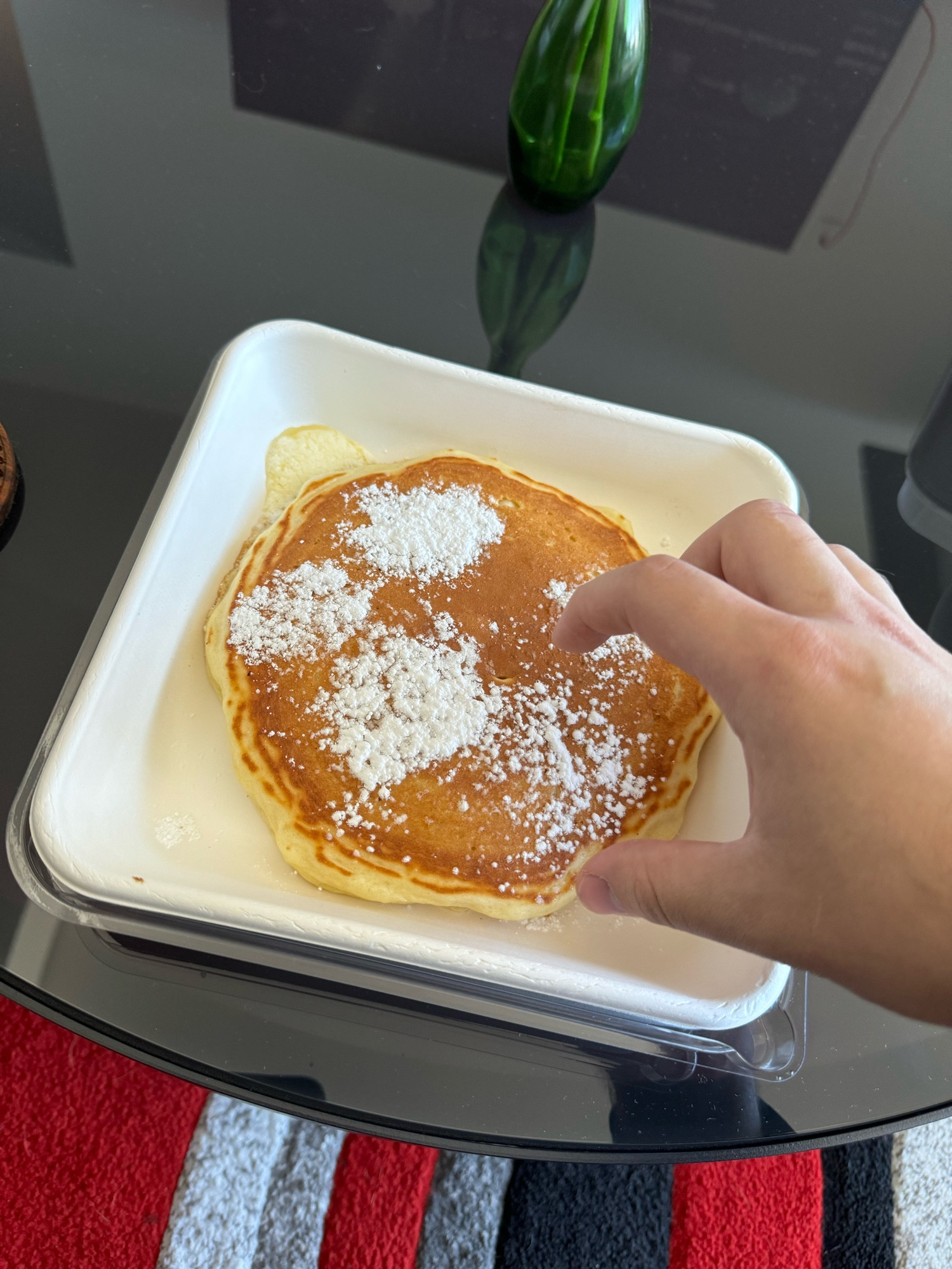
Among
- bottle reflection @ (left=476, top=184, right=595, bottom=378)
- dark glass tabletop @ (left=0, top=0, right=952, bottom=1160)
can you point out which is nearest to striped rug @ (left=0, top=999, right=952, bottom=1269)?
dark glass tabletop @ (left=0, top=0, right=952, bottom=1160)

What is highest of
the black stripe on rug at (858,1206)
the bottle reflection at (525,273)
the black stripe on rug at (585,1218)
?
the bottle reflection at (525,273)

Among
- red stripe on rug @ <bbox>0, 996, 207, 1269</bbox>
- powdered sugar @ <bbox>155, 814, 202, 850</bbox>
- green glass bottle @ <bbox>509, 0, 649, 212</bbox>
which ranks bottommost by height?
red stripe on rug @ <bbox>0, 996, 207, 1269</bbox>

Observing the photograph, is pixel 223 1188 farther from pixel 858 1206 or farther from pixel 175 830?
pixel 858 1206

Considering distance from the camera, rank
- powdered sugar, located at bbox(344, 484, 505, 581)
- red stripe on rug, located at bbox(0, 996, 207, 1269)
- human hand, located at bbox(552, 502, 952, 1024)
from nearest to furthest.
A: 1. human hand, located at bbox(552, 502, 952, 1024)
2. powdered sugar, located at bbox(344, 484, 505, 581)
3. red stripe on rug, located at bbox(0, 996, 207, 1269)

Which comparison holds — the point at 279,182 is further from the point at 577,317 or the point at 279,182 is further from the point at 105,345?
the point at 577,317

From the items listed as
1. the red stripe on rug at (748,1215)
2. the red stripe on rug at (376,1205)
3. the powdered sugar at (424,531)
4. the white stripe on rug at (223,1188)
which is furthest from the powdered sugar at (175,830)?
the red stripe on rug at (748,1215)

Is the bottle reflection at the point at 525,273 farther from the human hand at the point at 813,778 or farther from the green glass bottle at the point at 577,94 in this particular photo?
the human hand at the point at 813,778

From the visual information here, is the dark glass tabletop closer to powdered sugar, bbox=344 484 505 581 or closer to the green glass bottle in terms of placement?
the green glass bottle
